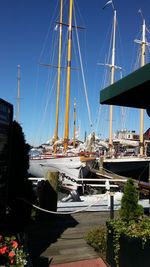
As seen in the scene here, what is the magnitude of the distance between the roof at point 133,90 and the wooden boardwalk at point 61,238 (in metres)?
2.55

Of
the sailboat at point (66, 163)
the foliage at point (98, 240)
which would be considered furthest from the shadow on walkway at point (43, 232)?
the sailboat at point (66, 163)

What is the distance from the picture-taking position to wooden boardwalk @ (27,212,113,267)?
5.07 meters

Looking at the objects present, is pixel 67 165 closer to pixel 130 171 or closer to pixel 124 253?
pixel 130 171

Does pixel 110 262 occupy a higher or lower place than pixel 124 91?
lower

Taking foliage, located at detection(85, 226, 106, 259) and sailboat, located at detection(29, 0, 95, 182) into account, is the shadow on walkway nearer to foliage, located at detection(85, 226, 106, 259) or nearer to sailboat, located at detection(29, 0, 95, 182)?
foliage, located at detection(85, 226, 106, 259)

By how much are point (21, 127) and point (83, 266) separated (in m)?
2.24

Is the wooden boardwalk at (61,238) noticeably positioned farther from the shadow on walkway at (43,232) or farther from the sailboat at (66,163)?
the sailboat at (66,163)

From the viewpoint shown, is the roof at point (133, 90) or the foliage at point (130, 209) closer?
the roof at point (133, 90)

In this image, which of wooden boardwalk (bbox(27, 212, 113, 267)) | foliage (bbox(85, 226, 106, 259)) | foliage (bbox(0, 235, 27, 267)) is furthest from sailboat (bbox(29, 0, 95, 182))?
foliage (bbox(0, 235, 27, 267))

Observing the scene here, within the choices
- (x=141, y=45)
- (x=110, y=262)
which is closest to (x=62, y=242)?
(x=110, y=262)

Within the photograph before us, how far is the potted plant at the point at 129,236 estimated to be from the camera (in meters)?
3.82

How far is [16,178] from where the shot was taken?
482 centimetres

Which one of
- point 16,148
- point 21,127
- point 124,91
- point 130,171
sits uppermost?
point 124,91

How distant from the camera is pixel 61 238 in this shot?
19.9 feet
